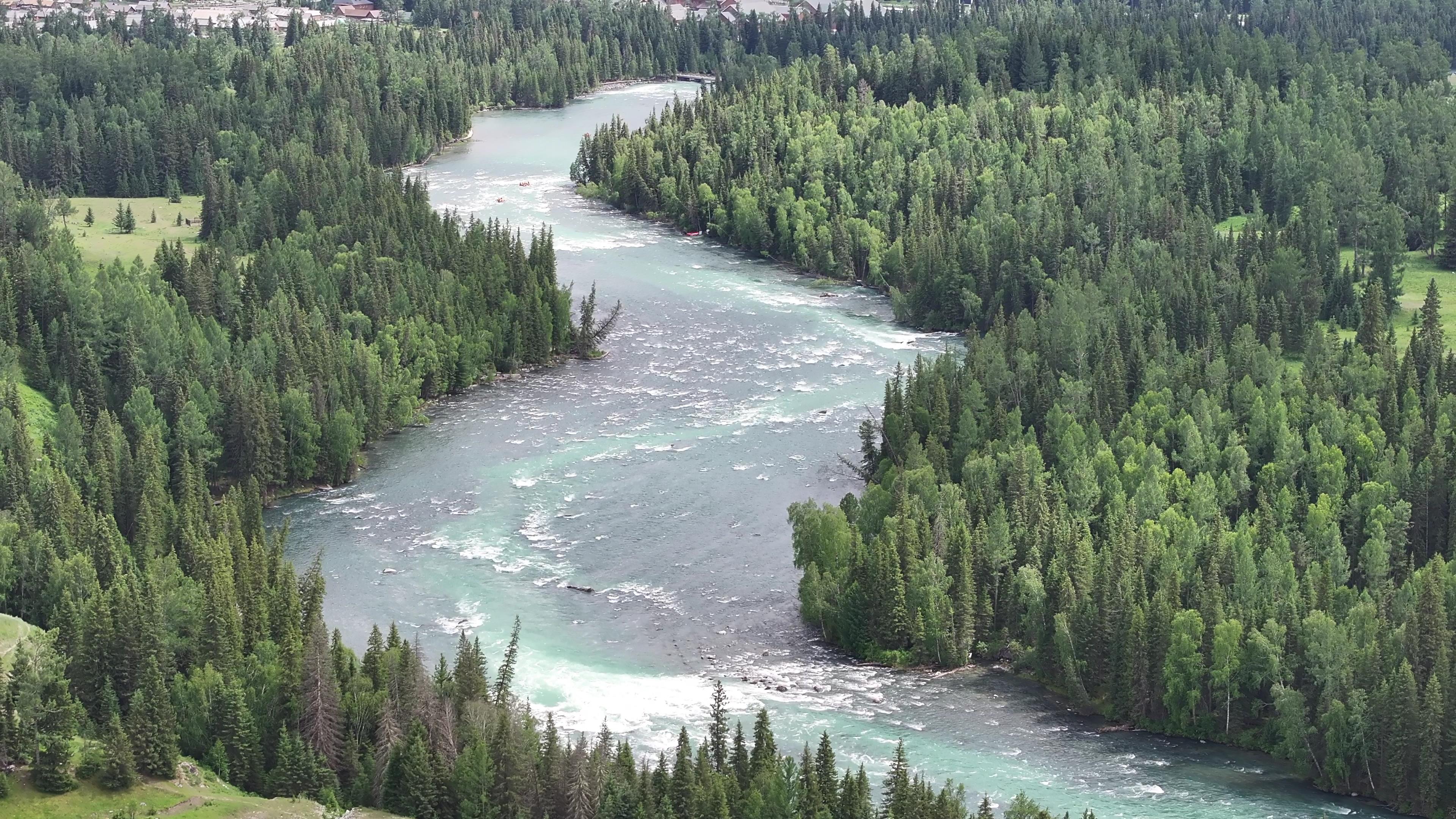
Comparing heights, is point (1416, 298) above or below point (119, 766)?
above

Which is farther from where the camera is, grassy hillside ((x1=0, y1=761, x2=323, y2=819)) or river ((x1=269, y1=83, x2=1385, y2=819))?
river ((x1=269, y1=83, x2=1385, y2=819))

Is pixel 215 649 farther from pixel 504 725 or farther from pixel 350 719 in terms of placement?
pixel 504 725

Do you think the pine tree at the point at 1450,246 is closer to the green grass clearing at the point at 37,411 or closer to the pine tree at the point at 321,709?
the green grass clearing at the point at 37,411

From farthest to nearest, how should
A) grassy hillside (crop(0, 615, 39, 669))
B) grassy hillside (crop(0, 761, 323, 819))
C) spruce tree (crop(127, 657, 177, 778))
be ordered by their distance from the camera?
grassy hillside (crop(0, 615, 39, 669)), spruce tree (crop(127, 657, 177, 778)), grassy hillside (crop(0, 761, 323, 819))

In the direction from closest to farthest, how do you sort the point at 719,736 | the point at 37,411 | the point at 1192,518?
the point at 719,736, the point at 1192,518, the point at 37,411

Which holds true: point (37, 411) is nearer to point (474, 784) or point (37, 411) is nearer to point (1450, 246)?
point (474, 784)

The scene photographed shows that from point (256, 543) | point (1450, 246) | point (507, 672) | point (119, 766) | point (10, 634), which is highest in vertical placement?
point (1450, 246)

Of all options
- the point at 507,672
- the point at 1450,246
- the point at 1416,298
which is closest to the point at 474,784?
the point at 507,672

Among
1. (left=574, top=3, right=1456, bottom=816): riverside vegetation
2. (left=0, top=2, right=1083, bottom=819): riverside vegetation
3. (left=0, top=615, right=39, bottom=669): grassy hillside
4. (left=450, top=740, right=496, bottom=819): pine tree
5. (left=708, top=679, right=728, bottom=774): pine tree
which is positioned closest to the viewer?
(left=450, top=740, right=496, bottom=819): pine tree

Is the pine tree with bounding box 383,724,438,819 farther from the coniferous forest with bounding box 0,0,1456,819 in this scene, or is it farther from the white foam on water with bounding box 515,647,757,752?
the white foam on water with bounding box 515,647,757,752

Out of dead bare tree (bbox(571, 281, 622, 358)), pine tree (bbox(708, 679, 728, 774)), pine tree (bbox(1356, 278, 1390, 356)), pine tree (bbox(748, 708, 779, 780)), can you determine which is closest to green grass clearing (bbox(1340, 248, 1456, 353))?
pine tree (bbox(1356, 278, 1390, 356))
